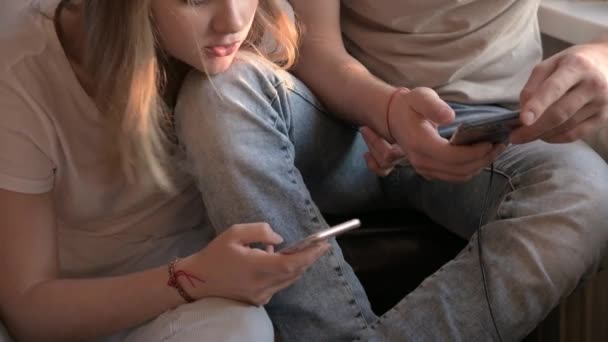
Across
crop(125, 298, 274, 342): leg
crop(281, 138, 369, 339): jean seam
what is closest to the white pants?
crop(125, 298, 274, 342): leg

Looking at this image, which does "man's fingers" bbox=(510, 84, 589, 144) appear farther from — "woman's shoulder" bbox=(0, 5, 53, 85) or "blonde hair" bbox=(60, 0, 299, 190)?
"woman's shoulder" bbox=(0, 5, 53, 85)

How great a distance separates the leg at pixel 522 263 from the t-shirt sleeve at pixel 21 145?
42 centimetres

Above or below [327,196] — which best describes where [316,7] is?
above

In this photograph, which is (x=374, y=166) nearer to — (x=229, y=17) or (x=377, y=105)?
(x=377, y=105)

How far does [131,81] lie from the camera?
0.91 m

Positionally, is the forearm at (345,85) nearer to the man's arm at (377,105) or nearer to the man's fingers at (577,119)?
the man's arm at (377,105)

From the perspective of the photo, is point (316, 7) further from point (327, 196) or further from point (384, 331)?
point (384, 331)

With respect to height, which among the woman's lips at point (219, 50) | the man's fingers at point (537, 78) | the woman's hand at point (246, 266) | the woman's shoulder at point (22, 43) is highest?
the woman's shoulder at point (22, 43)

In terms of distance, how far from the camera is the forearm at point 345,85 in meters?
1.04

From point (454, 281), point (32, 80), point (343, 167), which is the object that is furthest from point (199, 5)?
point (454, 281)

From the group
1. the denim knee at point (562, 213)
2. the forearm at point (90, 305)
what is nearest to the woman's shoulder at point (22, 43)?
the forearm at point (90, 305)

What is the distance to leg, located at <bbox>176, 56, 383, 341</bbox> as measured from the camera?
89 cm

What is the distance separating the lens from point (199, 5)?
0.89 metres

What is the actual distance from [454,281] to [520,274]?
0.24 ft
